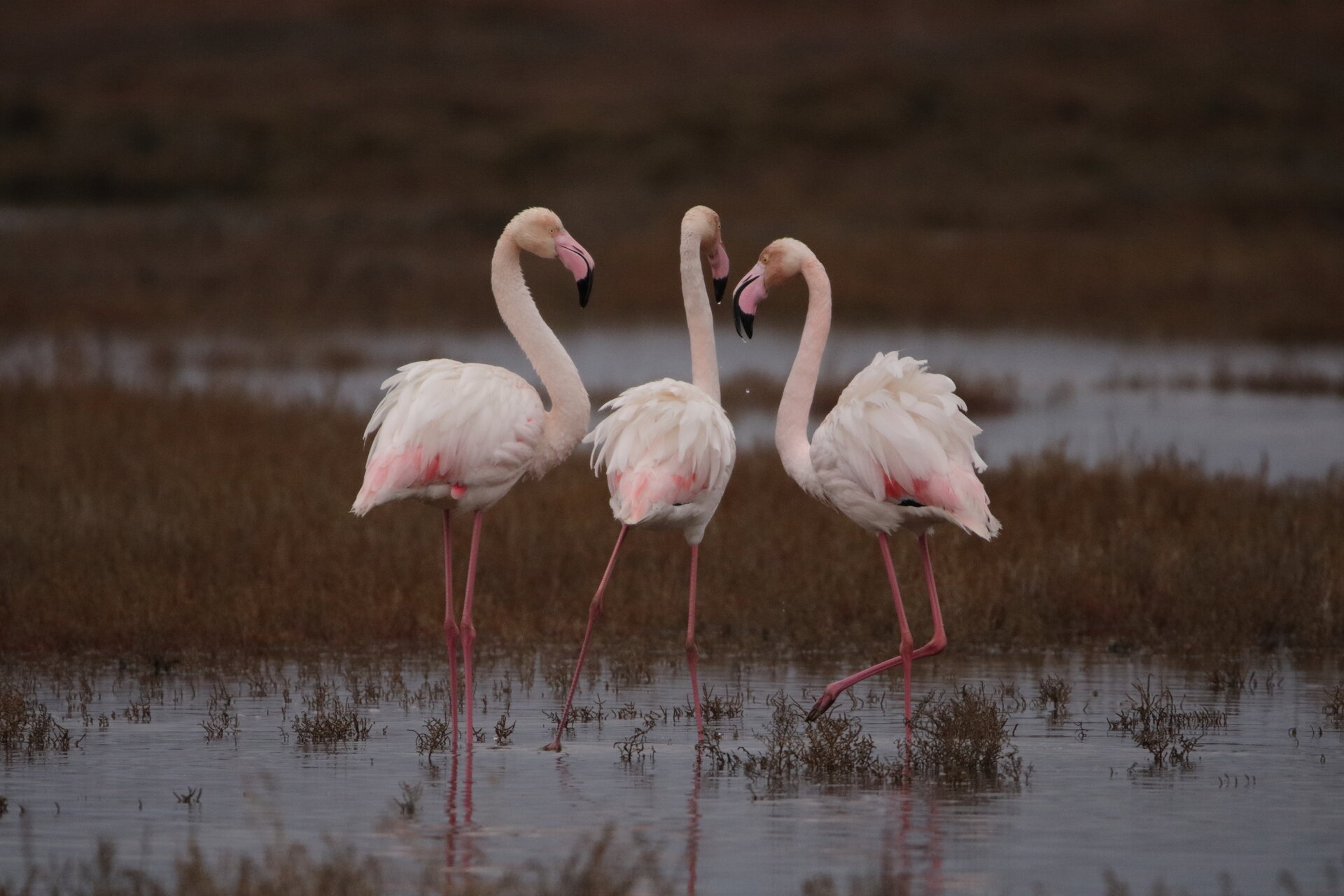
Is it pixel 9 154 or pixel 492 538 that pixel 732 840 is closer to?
pixel 492 538

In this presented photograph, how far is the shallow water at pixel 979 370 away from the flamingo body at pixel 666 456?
7.39 m

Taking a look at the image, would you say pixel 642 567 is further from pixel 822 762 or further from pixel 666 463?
pixel 822 762

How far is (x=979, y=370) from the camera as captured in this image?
950 inches

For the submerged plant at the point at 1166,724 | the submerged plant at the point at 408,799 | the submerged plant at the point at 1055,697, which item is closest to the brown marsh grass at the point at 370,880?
the submerged plant at the point at 408,799

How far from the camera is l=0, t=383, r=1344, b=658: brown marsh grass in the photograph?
10.6 meters

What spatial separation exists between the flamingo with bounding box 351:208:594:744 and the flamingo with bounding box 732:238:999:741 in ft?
3.23

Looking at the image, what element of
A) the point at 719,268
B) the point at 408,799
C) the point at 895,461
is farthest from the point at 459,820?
the point at 719,268

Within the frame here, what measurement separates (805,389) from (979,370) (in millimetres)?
15435

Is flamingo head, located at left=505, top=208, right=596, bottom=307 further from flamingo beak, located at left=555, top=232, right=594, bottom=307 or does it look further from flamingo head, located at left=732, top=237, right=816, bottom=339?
flamingo head, located at left=732, top=237, right=816, bottom=339

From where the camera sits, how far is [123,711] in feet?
29.0

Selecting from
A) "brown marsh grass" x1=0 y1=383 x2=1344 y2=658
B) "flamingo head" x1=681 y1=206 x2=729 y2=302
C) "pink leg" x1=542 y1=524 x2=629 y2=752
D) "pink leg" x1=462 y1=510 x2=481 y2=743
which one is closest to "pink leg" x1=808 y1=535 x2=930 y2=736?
"pink leg" x1=542 y1=524 x2=629 y2=752

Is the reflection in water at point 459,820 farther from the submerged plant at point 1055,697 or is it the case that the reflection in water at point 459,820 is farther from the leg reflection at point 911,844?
the submerged plant at point 1055,697

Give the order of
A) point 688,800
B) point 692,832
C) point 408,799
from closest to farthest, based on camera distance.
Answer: point 692,832
point 408,799
point 688,800

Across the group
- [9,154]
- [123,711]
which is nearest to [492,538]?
[123,711]
